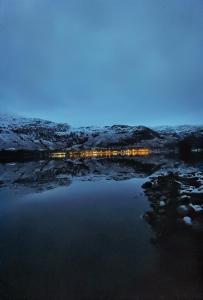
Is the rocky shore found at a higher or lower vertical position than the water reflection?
higher

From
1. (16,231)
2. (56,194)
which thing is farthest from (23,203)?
(16,231)

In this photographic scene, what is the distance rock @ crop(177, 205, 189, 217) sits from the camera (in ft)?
63.5

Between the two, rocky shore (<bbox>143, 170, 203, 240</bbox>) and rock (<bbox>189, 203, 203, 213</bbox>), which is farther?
rock (<bbox>189, 203, 203, 213</bbox>)

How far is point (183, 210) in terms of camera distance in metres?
19.8

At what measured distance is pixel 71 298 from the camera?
35.6 ft

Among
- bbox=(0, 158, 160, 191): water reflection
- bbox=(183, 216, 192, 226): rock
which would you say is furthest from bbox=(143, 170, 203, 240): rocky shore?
bbox=(0, 158, 160, 191): water reflection

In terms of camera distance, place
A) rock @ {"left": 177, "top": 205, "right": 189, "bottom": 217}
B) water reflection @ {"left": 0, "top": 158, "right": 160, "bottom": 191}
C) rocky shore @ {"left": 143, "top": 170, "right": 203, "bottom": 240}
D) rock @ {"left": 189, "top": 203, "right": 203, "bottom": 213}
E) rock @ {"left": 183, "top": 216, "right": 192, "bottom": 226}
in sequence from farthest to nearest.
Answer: water reflection @ {"left": 0, "top": 158, "right": 160, "bottom": 191} → rock @ {"left": 177, "top": 205, "right": 189, "bottom": 217} → rock @ {"left": 189, "top": 203, "right": 203, "bottom": 213} → rock @ {"left": 183, "top": 216, "right": 192, "bottom": 226} → rocky shore @ {"left": 143, "top": 170, "right": 203, "bottom": 240}

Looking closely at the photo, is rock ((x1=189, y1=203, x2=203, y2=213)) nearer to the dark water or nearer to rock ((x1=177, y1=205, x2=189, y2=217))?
rock ((x1=177, y1=205, x2=189, y2=217))

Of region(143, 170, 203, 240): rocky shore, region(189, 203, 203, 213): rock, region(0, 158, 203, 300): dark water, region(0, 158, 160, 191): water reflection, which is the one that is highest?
region(189, 203, 203, 213): rock

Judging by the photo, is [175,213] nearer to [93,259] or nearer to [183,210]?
[183,210]

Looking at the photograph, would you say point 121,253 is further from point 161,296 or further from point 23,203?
point 23,203

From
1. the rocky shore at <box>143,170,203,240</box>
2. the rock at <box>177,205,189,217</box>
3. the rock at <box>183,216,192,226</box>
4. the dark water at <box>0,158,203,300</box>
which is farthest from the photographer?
the rock at <box>177,205,189,217</box>

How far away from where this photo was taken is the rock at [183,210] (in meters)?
19.4

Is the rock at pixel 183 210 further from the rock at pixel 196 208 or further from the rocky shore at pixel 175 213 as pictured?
the rock at pixel 196 208
